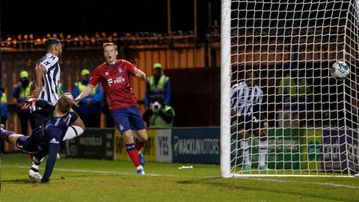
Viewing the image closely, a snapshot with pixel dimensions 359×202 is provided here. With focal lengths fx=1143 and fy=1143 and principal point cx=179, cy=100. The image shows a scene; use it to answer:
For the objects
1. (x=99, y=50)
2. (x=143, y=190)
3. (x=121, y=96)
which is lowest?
(x=143, y=190)

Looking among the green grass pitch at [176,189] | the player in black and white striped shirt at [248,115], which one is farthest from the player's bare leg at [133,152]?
the player in black and white striped shirt at [248,115]

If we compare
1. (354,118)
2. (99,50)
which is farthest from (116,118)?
(99,50)

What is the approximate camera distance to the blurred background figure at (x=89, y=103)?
27.4 metres

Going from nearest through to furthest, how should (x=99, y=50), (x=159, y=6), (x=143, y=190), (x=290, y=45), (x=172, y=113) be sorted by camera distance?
(x=143, y=190) < (x=290, y=45) < (x=172, y=113) < (x=99, y=50) < (x=159, y=6)

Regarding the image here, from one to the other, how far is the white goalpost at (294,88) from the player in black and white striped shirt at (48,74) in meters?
2.73

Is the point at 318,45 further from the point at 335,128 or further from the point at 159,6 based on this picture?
the point at 159,6

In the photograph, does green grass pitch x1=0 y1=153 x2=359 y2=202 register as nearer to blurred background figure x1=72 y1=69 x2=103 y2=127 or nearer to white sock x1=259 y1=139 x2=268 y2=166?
white sock x1=259 y1=139 x2=268 y2=166

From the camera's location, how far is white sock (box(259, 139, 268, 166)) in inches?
738

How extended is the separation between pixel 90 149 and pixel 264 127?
7946 millimetres

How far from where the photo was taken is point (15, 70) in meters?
29.9

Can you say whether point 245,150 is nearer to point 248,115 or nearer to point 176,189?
point 248,115

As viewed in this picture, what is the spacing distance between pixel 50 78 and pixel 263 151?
3850 millimetres

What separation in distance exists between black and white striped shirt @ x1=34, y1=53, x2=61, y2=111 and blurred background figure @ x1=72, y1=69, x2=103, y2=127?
934 cm

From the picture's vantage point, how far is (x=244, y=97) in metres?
19.7
